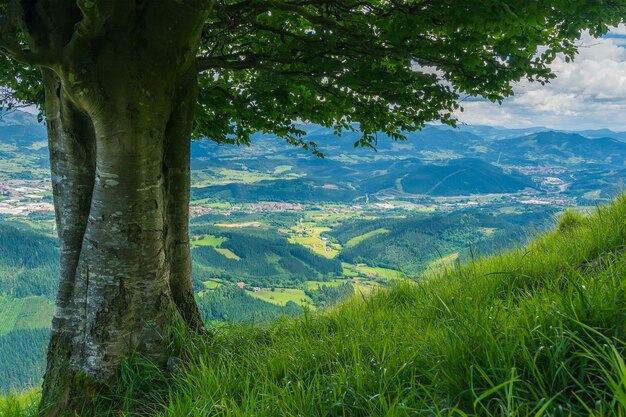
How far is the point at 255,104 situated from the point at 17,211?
235m

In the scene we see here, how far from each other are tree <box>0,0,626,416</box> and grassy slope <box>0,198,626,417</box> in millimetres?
729

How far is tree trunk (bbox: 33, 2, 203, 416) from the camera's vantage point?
3.99 metres

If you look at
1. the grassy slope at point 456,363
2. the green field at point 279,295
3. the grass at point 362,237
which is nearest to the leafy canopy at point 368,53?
the grassy slope at point 456,363

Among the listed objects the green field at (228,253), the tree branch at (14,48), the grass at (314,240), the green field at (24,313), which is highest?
the tree branch at (14,48)

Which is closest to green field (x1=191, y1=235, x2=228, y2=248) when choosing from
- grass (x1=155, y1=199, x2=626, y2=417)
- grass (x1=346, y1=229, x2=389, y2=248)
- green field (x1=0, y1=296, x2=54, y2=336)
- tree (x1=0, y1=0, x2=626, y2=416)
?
green field (x1=0, y1=296, x2=54, y2=336)

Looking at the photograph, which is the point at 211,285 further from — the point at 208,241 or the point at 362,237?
the point at 362,237

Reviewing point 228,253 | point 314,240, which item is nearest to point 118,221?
point 228,253

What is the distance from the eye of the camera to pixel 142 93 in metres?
4.15

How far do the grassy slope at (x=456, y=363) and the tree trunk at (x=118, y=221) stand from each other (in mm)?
433

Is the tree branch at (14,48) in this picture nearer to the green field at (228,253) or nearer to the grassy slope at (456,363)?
the grassy slope at (456,363)

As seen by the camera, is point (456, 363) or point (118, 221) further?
point (118, 221)

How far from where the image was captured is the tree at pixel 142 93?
4.01 meters

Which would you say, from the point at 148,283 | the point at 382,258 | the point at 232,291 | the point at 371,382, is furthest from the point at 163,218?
the point at 382,258

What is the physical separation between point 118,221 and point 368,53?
4148 millimetres
